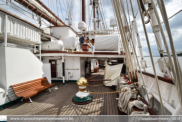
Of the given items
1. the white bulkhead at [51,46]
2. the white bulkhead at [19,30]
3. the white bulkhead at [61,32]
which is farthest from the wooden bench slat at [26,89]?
the white bulkhead at [61,32]

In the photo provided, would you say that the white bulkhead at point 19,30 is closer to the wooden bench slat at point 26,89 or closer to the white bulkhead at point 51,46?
the white bulkhead at point 51,46

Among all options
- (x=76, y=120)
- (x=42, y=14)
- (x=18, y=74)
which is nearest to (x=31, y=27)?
(x=18, y=74)

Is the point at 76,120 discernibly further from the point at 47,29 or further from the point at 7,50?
the point at 47,29

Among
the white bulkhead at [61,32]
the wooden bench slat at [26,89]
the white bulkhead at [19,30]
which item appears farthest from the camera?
the white bulkhead at [61,32]

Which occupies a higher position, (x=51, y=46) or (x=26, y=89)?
(x=51, y=46)

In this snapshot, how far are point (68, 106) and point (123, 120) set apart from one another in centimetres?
195

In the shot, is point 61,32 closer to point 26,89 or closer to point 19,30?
point 19,30

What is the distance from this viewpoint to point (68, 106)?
3.32 metres

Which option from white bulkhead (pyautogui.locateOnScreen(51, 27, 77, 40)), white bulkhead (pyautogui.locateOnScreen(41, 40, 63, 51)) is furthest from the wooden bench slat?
white bulkhead (pyautogui.locateOnScreen(51, 27, 77, 40))

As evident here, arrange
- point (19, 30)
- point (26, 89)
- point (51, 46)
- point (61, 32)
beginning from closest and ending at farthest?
point (26, 89) → point (19, 30) → point (51, 46) → point (61, 32)

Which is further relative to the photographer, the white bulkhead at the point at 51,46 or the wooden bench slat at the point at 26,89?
the white bulkhead at the point at 51,46

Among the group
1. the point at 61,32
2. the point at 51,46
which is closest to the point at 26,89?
the point at 51,46

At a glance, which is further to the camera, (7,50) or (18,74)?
(18,74)

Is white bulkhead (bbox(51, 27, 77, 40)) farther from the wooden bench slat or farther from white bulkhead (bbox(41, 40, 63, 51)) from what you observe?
the wooden bench slat
